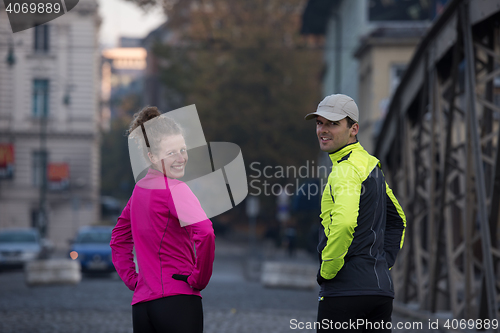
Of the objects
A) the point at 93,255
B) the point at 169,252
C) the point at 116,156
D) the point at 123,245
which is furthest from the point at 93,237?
the point at 116,156

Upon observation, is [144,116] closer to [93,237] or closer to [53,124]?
[93,237]

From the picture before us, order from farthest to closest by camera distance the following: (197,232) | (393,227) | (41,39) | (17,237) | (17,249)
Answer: (41,39)
(17,237)
(17,249)
(393,227)
(197,232)

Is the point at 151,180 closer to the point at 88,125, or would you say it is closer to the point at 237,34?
the point at 237,34

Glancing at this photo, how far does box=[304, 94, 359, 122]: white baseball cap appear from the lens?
13.4ft

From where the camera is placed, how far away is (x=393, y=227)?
4273mm

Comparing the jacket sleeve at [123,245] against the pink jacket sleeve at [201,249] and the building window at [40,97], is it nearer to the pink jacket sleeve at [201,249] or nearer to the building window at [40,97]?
the pink jacket sleeve at [201,249]

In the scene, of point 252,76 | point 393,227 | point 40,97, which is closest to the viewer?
point 393,227

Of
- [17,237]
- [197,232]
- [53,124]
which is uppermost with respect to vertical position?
[53,124]

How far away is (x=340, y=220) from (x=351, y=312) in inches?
18.6

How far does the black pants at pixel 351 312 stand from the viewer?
383cm

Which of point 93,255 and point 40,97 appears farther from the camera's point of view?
point 40,97

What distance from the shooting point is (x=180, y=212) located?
12.0ft

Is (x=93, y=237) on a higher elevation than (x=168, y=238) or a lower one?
lower

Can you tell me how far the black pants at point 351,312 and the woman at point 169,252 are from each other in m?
0.62
